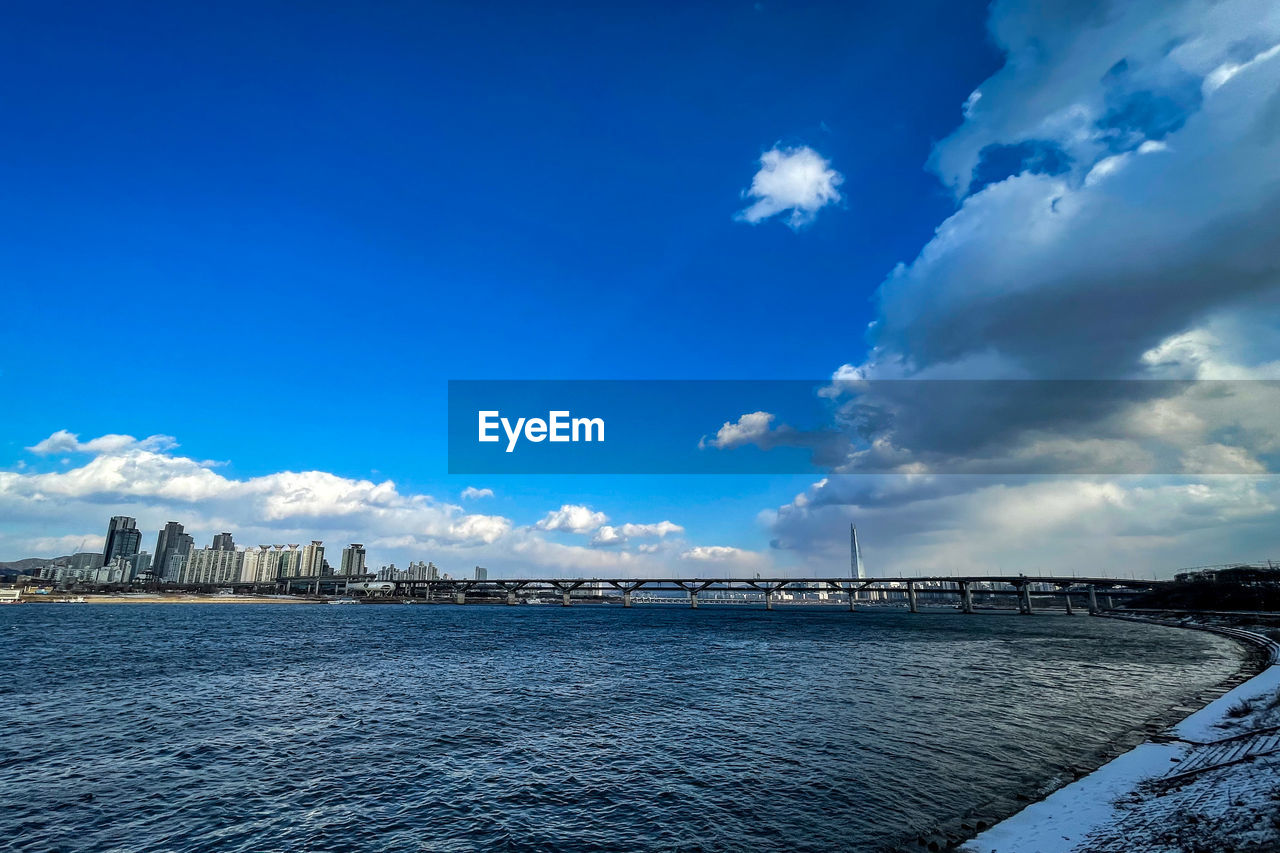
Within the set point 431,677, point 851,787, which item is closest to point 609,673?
point 431,677

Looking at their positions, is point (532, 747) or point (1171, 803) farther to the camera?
point (532, 747)

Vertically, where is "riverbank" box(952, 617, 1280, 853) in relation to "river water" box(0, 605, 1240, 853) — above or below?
above

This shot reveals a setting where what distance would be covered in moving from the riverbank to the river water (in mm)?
2762

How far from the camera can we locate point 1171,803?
1827 cm

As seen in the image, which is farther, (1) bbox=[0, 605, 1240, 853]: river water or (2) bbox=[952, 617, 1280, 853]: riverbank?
(1) bbox=[0, 605, 1240, 853]: river water

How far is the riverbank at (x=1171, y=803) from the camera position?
15570 mm

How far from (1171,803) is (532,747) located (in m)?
25.8

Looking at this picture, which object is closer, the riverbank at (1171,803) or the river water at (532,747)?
the riverbank at (1171,803)

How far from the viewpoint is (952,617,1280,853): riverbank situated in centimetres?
1557

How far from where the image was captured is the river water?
63.5 ft

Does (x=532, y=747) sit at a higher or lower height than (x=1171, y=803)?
lower

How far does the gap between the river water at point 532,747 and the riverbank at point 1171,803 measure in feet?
9.06

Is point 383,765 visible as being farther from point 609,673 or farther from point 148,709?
point 609,673

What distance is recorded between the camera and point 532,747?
1140 inches
